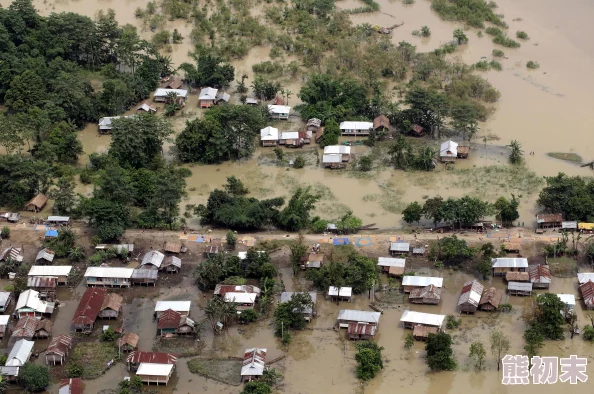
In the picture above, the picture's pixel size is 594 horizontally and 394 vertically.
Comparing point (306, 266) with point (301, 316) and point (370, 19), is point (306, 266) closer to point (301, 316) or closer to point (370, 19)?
point (301, 316)

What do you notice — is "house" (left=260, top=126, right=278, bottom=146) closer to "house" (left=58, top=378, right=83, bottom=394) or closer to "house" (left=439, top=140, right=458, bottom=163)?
"house" (left=439, top=140, right=458, bottom=163)

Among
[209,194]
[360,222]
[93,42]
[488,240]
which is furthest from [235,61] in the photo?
[488,240]

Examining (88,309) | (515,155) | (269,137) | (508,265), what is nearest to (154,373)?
(88,309)

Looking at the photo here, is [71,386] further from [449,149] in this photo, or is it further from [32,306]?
[449,149]

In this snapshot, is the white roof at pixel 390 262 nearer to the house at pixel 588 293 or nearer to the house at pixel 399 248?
the house at pixel 399 248

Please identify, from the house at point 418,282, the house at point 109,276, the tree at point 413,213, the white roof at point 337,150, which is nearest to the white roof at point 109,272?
the house at point 109,276

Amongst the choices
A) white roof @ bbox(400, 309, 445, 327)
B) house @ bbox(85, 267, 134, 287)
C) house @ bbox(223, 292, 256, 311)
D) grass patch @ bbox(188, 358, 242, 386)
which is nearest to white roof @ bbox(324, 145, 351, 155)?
house @ bbox(223, 292, 256, 311)

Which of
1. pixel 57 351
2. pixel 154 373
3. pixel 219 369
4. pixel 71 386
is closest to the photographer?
pixel 71 386
